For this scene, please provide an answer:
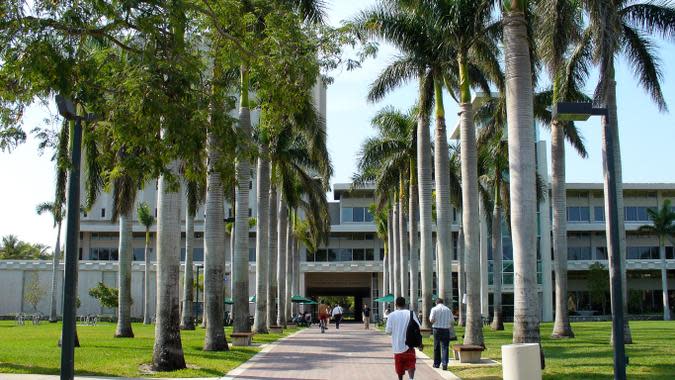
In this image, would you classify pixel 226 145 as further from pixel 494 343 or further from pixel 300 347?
pixel 494 343

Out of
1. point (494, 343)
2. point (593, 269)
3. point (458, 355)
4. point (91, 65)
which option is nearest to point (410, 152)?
point (494, 343)

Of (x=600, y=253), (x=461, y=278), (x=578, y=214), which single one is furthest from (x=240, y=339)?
(x=600, y=253)

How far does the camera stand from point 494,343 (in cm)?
2850

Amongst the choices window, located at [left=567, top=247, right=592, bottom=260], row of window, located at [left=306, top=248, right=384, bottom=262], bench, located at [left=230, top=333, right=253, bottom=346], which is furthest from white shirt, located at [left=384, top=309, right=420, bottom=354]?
window, located at [left=567, top=247, right=592, bottom=260]

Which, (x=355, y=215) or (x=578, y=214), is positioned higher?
(x=355, y=215)

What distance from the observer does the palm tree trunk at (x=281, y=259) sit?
47312mm

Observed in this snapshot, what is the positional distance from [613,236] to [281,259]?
130 feet

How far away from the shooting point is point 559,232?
3148 centimetres

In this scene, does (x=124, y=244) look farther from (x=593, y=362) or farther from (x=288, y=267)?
(x=288, y=267)

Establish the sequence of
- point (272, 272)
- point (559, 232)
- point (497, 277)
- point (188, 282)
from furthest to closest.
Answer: point (497, 277) → point (272, 272) → point (188, 282) → point (559, 232)

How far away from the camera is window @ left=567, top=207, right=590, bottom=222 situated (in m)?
77.4

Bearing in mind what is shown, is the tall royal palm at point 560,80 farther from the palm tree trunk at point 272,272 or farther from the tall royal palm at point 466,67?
the palm tree trunk at point 272,272

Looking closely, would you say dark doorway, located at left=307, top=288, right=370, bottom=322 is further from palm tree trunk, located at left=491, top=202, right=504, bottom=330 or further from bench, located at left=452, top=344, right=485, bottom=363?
bench, located at left=452, top=344, right=485, bottom=363

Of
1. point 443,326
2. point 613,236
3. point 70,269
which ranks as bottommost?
point 443,326
